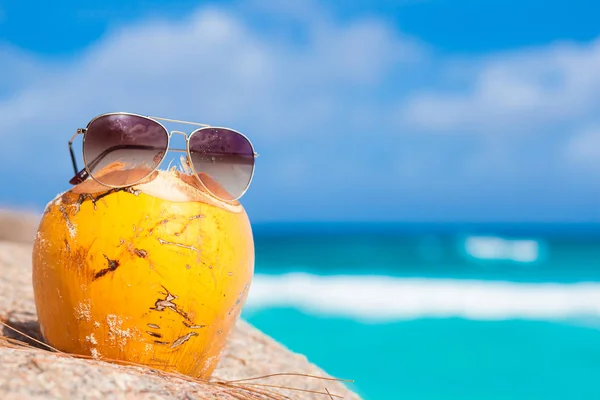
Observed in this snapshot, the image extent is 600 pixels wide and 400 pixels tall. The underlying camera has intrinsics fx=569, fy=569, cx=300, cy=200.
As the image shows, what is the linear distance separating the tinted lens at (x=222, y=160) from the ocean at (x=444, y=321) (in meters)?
5.55

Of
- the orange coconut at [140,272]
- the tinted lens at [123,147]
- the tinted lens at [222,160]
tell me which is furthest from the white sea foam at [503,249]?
the tinted lens at [123,147]

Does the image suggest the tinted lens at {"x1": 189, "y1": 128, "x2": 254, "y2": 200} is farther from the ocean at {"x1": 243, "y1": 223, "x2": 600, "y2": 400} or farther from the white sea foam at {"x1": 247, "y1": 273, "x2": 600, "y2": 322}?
the white sea foam at {"x1": 247, "y1": 273, "x2": 600, "y2": 322}

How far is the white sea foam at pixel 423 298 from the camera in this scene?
47.5 ft

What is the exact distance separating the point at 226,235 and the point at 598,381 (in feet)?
26.6

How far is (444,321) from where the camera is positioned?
13.3 meters

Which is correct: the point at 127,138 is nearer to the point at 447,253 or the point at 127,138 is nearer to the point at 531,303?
the point at 531,303

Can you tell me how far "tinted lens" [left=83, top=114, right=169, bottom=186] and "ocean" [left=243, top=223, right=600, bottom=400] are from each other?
19.1ft

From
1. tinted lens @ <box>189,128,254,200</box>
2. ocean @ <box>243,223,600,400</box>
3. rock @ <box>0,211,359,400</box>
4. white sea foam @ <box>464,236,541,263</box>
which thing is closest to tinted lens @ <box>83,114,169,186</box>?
tinted lens @ <box>189,128,254,200</box>

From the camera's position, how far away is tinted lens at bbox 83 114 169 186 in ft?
8.50

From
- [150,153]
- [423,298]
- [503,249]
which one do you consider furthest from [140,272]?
[503,249]

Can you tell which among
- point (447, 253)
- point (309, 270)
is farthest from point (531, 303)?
point (447, 253)

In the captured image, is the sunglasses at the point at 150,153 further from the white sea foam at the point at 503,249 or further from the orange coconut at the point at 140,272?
the white sea foam at the point at 503,249

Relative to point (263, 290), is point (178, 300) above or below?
below

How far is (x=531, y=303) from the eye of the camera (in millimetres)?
16000
